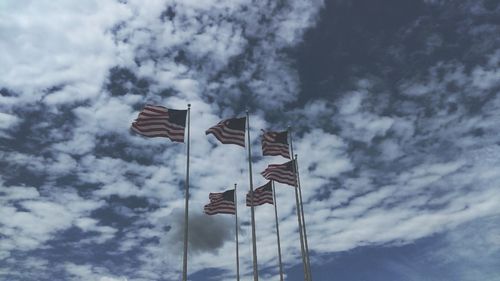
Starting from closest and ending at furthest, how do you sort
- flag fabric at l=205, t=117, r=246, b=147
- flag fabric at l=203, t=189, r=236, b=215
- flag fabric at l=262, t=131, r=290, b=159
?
1. flag fabric at l=205, t=117, r=246, b=147
2. flag fabric at l=262, t=131, r=290, b=159
3. flag fabric at l=203, t=189, r=236, b=215

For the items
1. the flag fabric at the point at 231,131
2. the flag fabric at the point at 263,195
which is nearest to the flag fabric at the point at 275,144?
the flag fabric at the point at 231,131

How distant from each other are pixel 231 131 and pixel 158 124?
193 inches

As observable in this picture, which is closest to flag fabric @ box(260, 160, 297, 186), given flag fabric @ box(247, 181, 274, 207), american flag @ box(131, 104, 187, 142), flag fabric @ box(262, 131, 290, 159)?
flag fabric @ box(262, 131, 290, 159)

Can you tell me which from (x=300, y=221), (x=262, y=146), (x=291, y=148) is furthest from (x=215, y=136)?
(x=300, y=221)

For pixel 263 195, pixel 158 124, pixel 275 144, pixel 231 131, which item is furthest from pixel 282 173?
pixel 158 124

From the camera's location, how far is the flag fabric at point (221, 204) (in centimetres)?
3341

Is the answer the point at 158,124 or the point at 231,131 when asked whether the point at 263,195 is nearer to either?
the point at 231,131

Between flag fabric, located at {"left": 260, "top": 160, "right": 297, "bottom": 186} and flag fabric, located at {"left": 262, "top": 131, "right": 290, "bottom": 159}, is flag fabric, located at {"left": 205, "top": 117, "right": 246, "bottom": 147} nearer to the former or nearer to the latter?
flag fabric, located at {"left": 262, "top": 131, "right": 290, "bottom": 159}

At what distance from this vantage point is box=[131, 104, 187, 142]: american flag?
2689 cm

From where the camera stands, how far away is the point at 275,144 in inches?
1247

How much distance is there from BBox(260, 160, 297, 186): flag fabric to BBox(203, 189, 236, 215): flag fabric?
4.04 meters

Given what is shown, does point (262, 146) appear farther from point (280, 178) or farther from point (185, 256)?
point (185, 256)

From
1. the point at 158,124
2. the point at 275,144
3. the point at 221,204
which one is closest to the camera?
the point at 158,124

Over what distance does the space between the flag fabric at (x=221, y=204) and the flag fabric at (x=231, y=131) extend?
18.9ft
